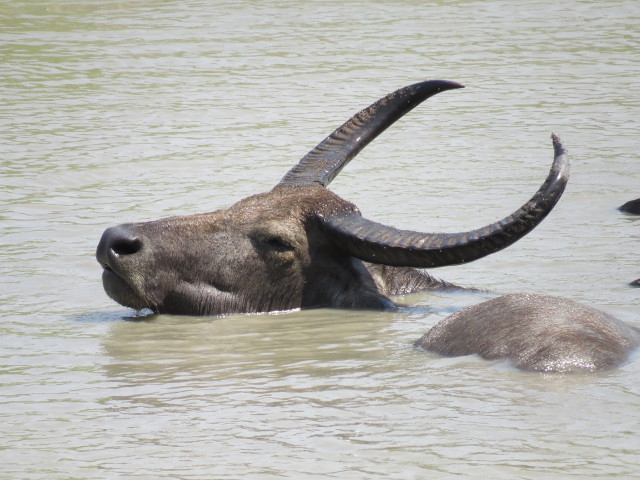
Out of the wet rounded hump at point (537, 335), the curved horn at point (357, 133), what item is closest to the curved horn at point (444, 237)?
the wet rounded hump at point (537, 335)

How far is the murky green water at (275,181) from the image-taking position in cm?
524

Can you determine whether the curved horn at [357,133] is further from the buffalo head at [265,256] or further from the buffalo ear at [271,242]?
the buffalo ear at [271,242]

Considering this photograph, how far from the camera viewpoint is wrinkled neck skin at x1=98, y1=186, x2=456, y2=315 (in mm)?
7711

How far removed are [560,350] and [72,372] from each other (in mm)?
2163

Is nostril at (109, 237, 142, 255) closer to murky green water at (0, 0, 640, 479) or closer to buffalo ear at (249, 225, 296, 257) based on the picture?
murky green water at (0, 0, 640, 479)

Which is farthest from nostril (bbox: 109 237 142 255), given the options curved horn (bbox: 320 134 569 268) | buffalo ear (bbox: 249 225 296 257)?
curved horn (bbox: 320 134 569 268)

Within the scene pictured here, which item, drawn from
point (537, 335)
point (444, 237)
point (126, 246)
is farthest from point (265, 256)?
point (537, 335)

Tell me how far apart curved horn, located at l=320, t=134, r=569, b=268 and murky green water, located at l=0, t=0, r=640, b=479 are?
335 mm

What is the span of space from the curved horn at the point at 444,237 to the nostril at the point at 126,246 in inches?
39.0

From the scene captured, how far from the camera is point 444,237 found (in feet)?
24.5

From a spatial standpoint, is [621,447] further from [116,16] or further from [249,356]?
[116,16]

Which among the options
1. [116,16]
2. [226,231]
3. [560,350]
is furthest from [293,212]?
[116,16]

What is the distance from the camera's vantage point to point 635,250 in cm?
916

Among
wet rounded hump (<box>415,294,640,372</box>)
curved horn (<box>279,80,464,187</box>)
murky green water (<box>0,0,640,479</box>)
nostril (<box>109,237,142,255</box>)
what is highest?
curved horn (<box>279,80,464,187</box>)
